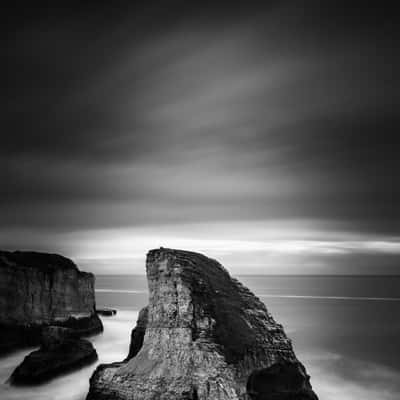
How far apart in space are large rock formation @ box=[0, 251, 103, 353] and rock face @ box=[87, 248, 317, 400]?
24.5 meters

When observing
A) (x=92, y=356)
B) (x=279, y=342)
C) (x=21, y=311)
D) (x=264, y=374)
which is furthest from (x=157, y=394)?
(x=21, y=311)

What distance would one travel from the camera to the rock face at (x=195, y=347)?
1727 cm

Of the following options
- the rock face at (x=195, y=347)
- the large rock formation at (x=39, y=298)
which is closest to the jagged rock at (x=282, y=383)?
the rock face at (x=195, y=347)

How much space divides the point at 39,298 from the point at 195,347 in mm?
34420

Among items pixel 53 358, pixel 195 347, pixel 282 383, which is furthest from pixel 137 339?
pixel 282 383

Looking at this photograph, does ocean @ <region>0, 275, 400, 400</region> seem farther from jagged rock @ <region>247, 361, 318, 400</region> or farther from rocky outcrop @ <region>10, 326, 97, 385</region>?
jagged rock @ <region>247, 361, 318, 400</region>

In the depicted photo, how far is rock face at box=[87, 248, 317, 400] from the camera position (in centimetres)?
1727

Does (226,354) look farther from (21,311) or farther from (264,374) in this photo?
(21,311)

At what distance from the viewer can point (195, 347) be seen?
18.0 metres

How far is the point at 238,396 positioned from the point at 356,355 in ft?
102

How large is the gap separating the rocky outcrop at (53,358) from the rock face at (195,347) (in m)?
9.27

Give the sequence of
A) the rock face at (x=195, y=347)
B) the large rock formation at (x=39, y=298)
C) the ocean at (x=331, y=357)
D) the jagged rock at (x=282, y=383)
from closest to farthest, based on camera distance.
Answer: the rock face at (x=195, y=347)
the jagged rock at (x=282, y=383)
the ocean at (x=331, y=357)
the large rock formation at (x=39, y=298)

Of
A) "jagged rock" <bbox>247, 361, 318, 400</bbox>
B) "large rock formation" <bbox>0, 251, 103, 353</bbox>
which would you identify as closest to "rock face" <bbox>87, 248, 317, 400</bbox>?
"jagged rock" <bbox>247, 361, 318, 400</bbox>

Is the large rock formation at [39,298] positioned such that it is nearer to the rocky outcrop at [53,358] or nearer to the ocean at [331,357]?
the ocean at [331,357]
